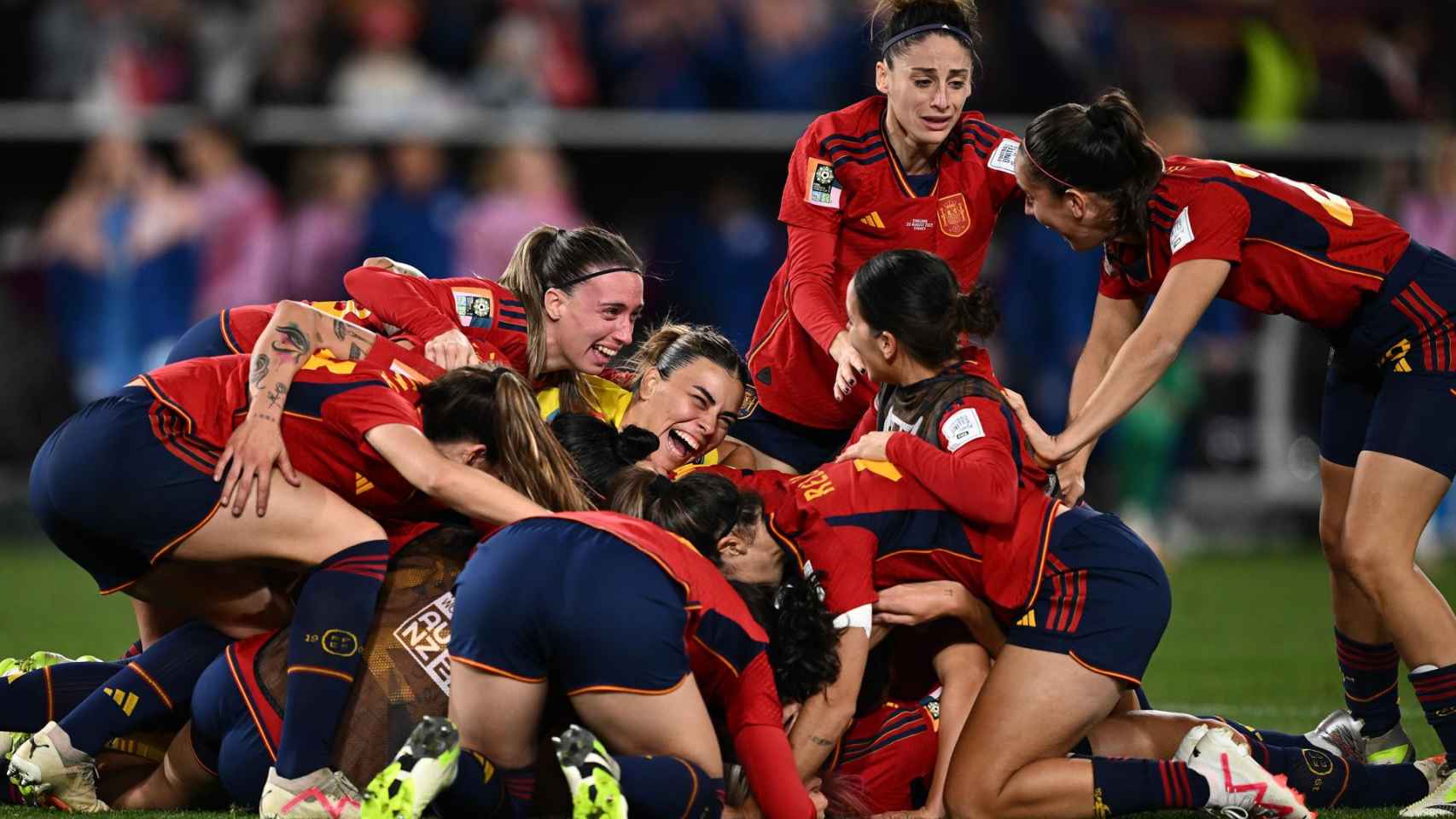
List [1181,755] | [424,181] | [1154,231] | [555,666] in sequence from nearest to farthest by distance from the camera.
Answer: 1. [555,666]
2. [1181,755]
3. [1154,231]
4. [424,181]

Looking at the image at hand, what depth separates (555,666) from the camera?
13.2 ft

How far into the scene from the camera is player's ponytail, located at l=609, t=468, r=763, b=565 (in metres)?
4.53

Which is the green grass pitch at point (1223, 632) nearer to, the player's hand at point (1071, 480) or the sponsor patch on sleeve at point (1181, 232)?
the player's hand at point (1071, 480)

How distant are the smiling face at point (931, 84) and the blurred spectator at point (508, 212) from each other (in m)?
6.03

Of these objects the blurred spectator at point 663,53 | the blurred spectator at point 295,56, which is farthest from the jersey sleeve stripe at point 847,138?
the blurred spectator at point 295,56

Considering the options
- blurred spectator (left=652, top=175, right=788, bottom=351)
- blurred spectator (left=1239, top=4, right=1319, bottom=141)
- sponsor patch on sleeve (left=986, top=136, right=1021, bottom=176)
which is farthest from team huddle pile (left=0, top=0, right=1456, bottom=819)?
blurred spectator (left=1239, top=4, right=1319, bottom=141)

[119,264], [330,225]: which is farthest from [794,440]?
[119,264]

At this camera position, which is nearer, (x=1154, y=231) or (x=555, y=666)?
(x=555, y=666)

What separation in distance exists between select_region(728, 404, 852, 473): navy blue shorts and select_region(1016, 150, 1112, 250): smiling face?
1312 millimetres

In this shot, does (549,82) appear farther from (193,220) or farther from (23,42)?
(23,42)

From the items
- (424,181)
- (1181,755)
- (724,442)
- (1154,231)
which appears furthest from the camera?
(424,181)

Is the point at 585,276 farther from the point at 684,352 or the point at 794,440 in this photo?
the point at 794,440

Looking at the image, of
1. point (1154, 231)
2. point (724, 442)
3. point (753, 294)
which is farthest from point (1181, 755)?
point (753, 294)

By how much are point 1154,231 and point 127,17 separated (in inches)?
347
